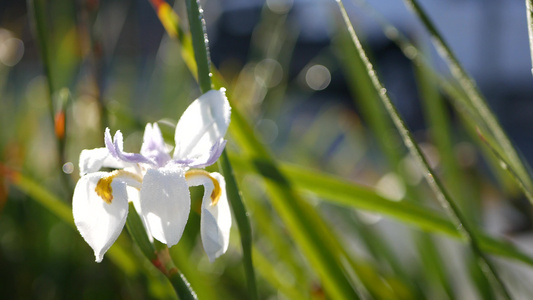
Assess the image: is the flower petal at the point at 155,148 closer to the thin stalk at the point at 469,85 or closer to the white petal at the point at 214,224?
the white petal at the point at 214,224

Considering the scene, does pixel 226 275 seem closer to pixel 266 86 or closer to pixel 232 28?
pixel 266 86

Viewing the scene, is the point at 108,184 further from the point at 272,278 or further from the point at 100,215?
the point at 272,278

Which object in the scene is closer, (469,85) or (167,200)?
(167,200)

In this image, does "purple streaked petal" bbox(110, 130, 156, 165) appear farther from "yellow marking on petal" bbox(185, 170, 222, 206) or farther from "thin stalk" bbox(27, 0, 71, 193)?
"thin stalk" bbox(27, 0, 71, 193)

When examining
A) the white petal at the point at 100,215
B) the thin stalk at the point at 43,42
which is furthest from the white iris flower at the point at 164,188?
the thin stalk at the point at 43,42

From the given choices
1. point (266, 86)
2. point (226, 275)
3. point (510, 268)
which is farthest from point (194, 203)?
point (510, 268)

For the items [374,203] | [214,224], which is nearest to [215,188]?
[214,224]
